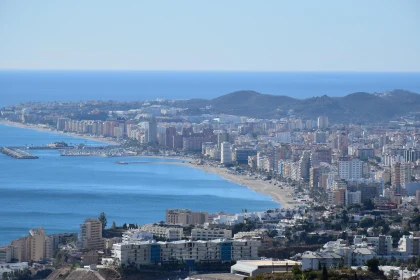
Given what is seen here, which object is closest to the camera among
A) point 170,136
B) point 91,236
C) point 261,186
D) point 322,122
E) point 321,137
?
point 91,236

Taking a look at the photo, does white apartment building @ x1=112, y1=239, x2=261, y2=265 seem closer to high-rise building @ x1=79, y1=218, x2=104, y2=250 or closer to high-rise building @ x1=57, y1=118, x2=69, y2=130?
high-rise building @ x1=79, y1=218, x2=104, y2=250

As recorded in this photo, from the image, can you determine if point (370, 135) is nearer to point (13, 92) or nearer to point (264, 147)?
point (264, 147)

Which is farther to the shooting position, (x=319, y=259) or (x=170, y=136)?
(x=170, y=136)

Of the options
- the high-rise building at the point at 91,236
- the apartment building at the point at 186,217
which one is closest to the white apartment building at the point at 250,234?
the apartment building at the point at 186,217

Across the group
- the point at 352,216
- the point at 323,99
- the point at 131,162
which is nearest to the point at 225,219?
the point at 352,216

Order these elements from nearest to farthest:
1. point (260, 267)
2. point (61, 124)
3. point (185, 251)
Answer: point (260, 267) < point (185, 251) < point (61, 124)

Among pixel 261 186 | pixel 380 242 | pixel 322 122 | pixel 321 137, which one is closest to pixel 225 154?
pixel 321 137

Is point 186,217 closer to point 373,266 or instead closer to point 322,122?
point 373,266
